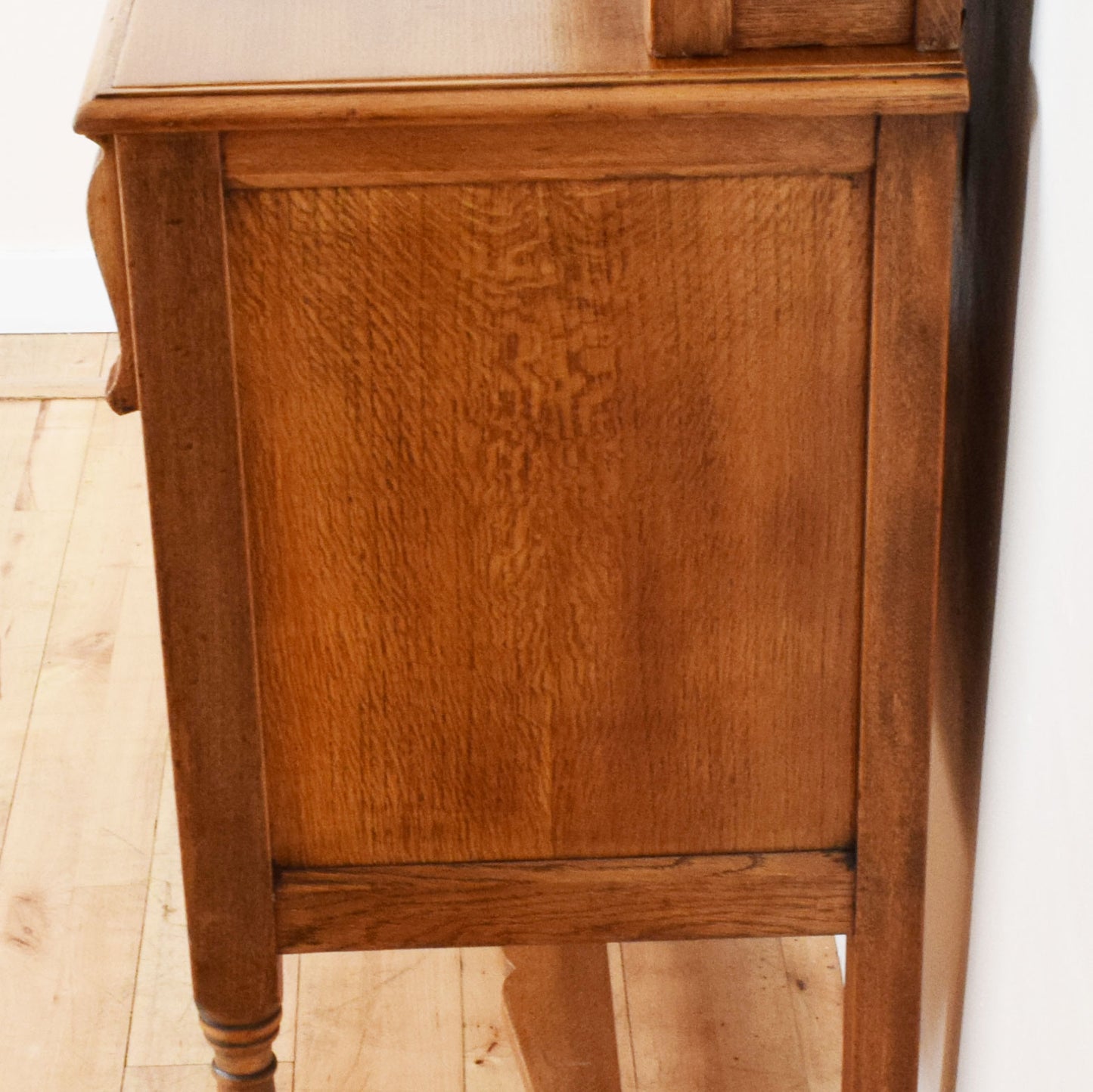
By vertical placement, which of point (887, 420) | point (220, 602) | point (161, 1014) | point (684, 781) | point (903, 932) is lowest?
point (161, 1014)

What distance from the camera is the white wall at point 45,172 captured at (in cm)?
297

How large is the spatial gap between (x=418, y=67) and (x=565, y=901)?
520 millimetres

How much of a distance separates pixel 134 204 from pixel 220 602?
234 mm

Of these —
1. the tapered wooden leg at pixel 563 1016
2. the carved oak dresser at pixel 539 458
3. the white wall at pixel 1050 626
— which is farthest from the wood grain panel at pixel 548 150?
the tapered wooden leg at pixel 563 1016

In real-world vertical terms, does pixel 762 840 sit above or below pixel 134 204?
below

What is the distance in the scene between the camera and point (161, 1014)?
1729 millimetres

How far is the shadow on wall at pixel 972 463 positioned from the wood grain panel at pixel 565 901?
0.14 meters

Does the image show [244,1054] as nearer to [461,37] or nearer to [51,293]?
[461,37]

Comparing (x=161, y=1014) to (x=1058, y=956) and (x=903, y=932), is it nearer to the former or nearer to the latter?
(x=903, y=932)

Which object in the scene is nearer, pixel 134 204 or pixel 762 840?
pixel 134 204

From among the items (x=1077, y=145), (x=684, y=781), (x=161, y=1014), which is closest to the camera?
(x=1077, y=145)

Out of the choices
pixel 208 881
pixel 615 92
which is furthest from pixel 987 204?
pixel 208 881

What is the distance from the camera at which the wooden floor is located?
1.66m

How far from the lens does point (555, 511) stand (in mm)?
974
